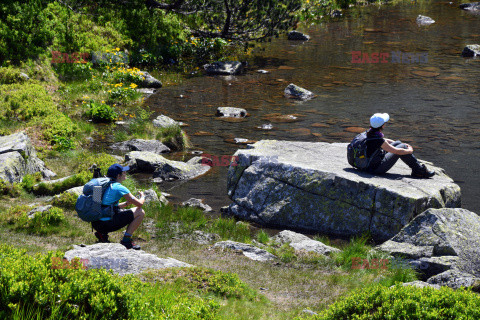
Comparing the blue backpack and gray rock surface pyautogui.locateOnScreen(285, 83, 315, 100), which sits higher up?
the blue backpack

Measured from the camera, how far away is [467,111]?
2216 cm

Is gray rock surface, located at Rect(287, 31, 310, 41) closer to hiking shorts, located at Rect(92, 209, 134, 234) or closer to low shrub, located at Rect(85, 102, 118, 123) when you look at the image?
low shrub, located at Rect(85, 102, 118, 123)

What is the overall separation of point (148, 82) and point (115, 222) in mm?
16475

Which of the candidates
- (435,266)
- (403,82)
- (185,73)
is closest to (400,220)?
(435,266)

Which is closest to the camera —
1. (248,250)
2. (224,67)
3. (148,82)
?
(248,250)

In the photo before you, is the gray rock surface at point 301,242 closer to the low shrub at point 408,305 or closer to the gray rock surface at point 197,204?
the gray rock surface at point 197,204

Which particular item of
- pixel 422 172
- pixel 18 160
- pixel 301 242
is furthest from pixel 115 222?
pixel 422 172

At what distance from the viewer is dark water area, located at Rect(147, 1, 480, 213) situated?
58.9 feet

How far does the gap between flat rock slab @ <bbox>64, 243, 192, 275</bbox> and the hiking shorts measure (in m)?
0.98

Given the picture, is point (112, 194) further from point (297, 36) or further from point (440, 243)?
point (297, 36)

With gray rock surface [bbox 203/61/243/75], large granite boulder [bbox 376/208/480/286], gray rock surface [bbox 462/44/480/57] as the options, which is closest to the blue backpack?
large granite boulder [bbox 376/208/480/286]

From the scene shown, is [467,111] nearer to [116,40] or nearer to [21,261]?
[116,40]

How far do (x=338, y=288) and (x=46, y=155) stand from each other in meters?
11.0

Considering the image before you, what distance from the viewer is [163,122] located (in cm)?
2050
